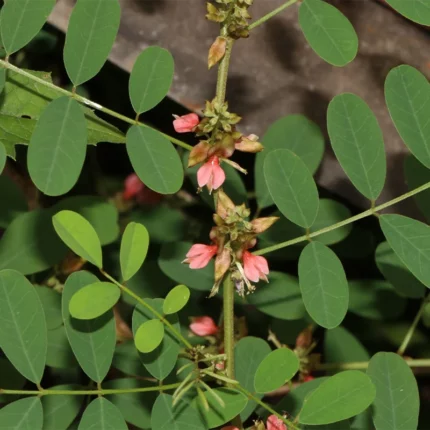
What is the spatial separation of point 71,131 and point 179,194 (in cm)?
72

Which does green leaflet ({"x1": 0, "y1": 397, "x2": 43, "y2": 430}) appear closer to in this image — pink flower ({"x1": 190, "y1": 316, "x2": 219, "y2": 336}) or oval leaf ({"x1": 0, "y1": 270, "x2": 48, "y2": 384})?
oval leaf ({"x1": 0, "y1": 270, "x2": 48, "y2": 384})

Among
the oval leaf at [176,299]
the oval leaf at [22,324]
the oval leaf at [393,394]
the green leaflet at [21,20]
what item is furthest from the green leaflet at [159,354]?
the green leaflet at [21,20]

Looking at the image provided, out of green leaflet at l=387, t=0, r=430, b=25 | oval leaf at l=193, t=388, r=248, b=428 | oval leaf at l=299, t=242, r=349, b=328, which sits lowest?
oval leaf at l=193, t=388, r=248, b=428

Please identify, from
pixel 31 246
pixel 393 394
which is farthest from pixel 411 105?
pixel 31 246

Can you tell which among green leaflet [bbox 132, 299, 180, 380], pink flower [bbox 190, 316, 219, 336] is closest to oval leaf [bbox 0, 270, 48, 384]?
green leaflet [bbox 132, 299, 180, 380]

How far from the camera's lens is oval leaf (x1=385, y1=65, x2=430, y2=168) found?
1.14 metres

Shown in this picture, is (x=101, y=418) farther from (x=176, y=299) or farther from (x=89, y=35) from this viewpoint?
(x=89, y=35)

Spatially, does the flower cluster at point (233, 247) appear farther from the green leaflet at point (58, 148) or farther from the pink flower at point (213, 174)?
the green leaflet at point (58, 148)

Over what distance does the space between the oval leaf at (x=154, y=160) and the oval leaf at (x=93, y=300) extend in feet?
0.48

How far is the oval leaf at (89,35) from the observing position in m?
1.10

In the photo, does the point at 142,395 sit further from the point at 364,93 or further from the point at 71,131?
the point at 364,93

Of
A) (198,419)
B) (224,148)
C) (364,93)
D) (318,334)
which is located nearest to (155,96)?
(224,148)

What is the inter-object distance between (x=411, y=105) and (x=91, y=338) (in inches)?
21.2

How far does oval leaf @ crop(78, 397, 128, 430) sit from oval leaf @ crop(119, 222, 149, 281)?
0.17m
